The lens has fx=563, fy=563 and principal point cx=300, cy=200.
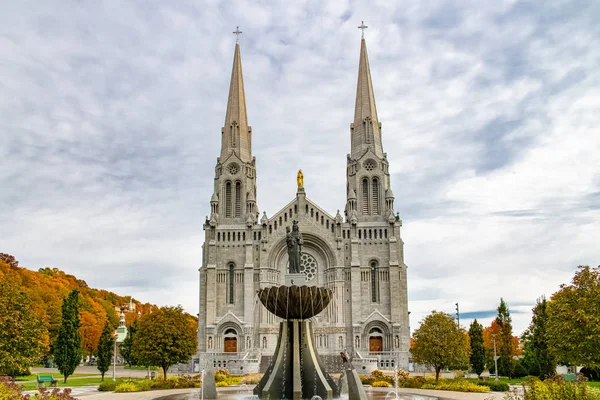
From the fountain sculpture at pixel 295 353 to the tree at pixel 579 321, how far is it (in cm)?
1202

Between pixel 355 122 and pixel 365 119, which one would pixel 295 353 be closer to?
pixel 365 119

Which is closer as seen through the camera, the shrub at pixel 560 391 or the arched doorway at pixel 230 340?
the shrub at pixel 560 391

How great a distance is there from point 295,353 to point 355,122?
48.0 metres

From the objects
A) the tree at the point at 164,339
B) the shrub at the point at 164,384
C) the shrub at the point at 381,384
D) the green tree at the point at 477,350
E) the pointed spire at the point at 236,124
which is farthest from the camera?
the pointed spire at the point at 236,124

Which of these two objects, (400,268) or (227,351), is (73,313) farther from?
(400,268)

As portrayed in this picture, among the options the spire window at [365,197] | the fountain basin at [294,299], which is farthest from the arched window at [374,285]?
the fountain basin at [294,299]

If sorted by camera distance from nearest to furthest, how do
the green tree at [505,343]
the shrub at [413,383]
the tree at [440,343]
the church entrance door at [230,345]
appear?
the shrub at [413,383], the tree at [440,343], the green tree at [505,343], the church entrance door at [230,345]

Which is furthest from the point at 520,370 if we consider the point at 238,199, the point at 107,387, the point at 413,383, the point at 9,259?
the point at 9,259

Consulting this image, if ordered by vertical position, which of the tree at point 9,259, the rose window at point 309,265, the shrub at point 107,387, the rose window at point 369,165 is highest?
the rose window at point 369,165

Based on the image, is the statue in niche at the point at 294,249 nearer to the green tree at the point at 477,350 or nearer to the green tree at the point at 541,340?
the green tree at the point at 541,340

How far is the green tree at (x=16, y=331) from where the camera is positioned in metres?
24.2

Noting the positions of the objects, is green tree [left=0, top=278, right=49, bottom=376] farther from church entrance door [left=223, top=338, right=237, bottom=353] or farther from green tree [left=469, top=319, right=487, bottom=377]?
green tree [left=469, top=319, right=487, bottom=377]

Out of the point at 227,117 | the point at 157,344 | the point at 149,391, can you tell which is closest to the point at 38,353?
the point at 149,391

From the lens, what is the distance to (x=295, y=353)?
22.4m
